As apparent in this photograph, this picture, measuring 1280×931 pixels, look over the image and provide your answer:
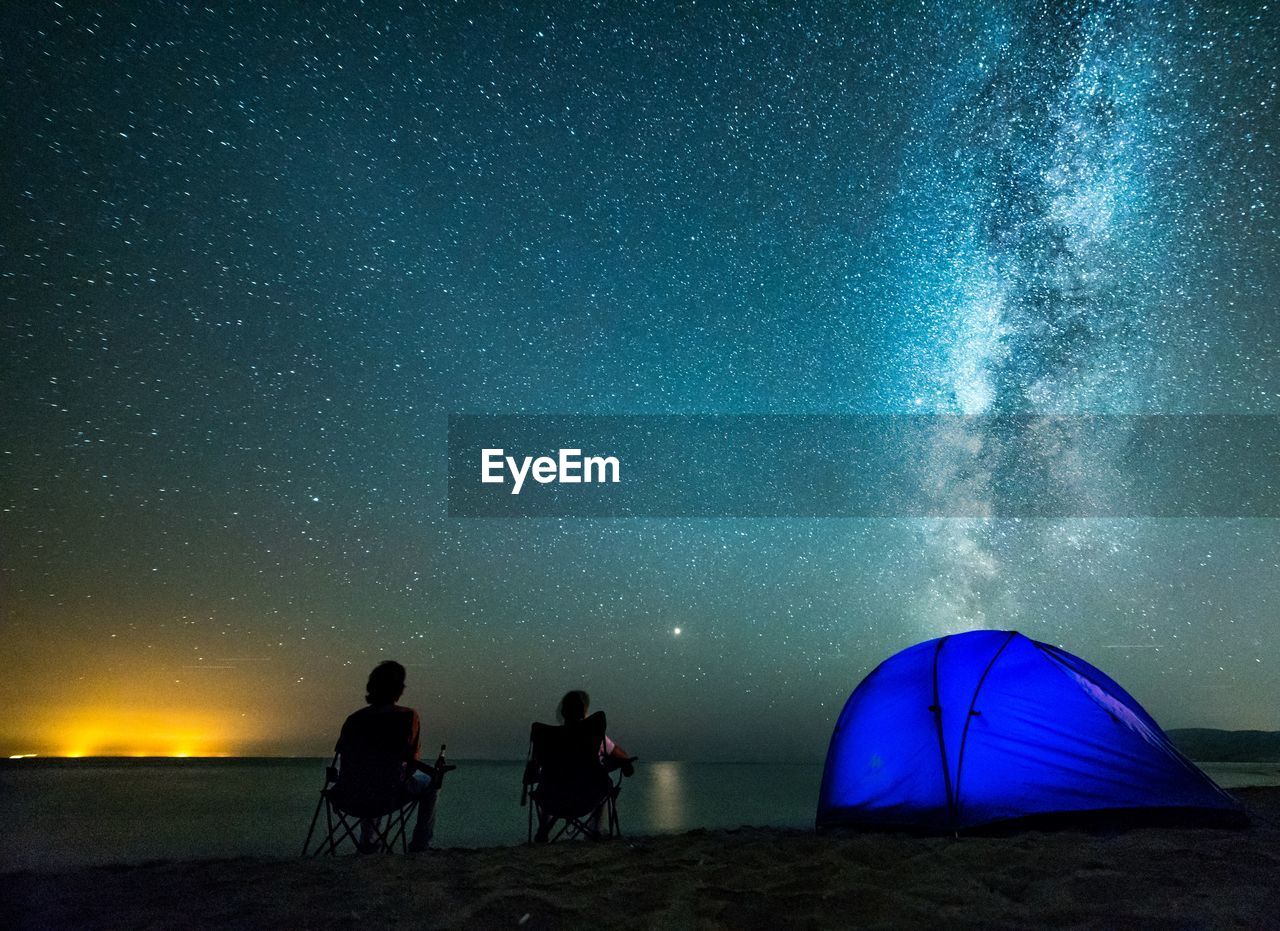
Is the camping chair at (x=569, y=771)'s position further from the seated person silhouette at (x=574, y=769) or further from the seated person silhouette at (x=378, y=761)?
the seated person silhouette at (x=378, y=761)

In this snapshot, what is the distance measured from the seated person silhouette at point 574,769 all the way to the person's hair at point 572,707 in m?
0.08

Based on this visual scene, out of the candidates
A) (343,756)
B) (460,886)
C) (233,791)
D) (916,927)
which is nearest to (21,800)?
(233,791)

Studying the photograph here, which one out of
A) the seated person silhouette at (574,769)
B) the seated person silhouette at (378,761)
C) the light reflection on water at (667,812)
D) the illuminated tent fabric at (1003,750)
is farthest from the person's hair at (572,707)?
the light reflection on water at (667,812)

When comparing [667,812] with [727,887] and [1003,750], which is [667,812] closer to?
[1003,750]

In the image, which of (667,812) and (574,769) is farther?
(667,812)

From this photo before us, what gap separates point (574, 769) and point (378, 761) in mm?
1547

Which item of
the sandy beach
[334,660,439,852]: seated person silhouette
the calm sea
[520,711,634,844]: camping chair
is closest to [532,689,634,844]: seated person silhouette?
[520,711,634,844]: camping chair

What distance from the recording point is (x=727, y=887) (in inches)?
156

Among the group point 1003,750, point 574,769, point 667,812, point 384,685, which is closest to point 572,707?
point 574,769

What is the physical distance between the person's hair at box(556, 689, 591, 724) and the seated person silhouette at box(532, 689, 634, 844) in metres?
0.08

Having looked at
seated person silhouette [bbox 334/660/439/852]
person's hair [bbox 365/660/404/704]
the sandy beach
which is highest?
person's hair [bbox 365/660/404/704]

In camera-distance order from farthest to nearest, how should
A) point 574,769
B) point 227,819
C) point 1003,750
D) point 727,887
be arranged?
point 227,819, point 574,769, point 1003,750, point 727,887

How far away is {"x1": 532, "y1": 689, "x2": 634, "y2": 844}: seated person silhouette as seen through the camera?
5863 mm

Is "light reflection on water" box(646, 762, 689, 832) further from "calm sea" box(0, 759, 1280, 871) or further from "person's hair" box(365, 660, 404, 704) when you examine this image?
"person's hair" box(365, 660, 404, 704)
